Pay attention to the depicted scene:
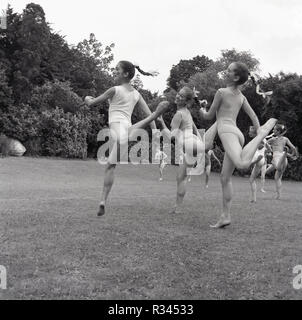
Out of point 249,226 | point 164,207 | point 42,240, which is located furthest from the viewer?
point 164,207

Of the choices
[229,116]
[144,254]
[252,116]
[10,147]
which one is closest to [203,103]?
[229,116]

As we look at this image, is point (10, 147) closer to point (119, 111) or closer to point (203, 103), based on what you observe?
point (119, 111)

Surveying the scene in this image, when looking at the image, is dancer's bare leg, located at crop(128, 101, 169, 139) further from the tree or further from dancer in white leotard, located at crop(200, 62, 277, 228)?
the tree

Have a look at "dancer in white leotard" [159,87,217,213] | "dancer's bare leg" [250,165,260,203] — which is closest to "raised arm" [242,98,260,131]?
"dancer in white leotard" [159,87,217,213]

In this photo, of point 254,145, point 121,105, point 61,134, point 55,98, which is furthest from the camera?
point 55,98

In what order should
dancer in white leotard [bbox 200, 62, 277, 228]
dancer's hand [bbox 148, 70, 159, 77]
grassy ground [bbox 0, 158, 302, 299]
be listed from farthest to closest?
dancer's hand [bbox 148, 70, 159, 77] < dancer in white leotard [bbox 200, 62, 277, 228] < grassy ground [bbox 0, 158, 302, 299]

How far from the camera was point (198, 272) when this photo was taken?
5.95 m

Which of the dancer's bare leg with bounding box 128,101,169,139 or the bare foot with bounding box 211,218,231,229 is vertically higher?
the dancer's bare leg with bounding box 128,101,169,139

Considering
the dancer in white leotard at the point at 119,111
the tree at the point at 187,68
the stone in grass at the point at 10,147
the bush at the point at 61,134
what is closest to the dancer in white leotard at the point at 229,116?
the dancer in white leotard at the point at 119,111

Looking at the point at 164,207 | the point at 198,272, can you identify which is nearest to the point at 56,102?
the point at 164,207

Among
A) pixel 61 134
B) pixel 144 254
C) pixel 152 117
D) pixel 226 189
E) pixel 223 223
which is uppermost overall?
pixel 61 134

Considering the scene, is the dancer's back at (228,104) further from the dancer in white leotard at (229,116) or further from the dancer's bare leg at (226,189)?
the dancer's bare leg at (226,189)
